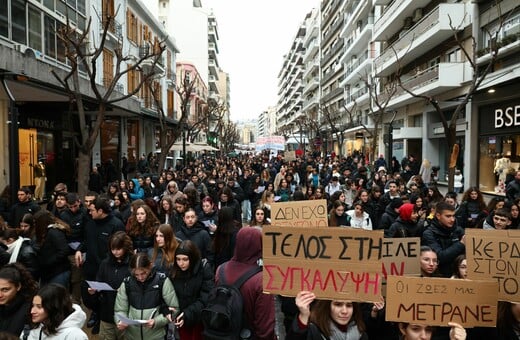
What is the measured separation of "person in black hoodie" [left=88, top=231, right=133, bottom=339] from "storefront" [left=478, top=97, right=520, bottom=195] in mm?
15652

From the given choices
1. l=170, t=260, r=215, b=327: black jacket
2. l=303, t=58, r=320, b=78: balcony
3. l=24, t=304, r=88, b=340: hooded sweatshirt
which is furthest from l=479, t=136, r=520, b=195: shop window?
l=303, t=58, r=320, b=78: balcony

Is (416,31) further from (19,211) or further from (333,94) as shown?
(333,94)

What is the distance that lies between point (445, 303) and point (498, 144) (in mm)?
18138

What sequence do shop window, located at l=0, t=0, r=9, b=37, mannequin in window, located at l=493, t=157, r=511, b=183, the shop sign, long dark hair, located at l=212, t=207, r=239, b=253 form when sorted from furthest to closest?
mannequin in window, located at l=493, t=157, r=511, b=183 → the shop sign → shop window, located at l=0, t=0, r=9, b=37 → long dark hair, located at l=212, t=207, r=239, b=253

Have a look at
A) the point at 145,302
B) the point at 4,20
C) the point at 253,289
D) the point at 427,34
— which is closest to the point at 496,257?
the point at 253,289

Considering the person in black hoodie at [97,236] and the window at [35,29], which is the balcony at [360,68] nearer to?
the window at [35,29]

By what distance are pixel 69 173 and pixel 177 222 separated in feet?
52.2

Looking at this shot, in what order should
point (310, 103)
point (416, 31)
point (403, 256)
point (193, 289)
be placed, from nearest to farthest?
point (193, 289), point (403, 256), point (416, 31), point (310, 103)

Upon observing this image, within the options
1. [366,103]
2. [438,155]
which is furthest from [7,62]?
[366,103]

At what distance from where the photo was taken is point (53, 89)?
13883 millimetres

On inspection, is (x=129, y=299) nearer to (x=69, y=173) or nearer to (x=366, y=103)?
(x=69, y=173)

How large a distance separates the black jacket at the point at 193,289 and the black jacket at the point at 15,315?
1219 millimetres

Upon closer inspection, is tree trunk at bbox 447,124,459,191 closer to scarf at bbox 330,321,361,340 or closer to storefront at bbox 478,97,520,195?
storefront at bbox 478,97,520,195

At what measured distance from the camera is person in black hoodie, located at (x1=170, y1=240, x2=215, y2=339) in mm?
4250
